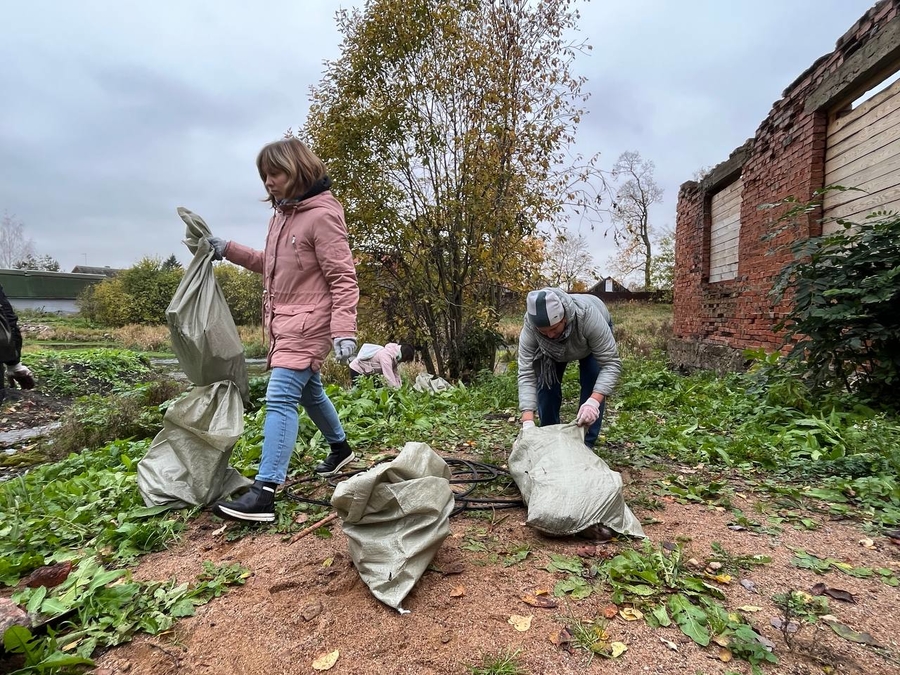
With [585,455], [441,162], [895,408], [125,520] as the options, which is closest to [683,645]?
[585,455]

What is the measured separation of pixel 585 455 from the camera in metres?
2.36

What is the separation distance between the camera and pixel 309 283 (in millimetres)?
2445

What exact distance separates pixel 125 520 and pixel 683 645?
239 centimetres

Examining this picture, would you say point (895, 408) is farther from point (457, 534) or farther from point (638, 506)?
point (457, 534)

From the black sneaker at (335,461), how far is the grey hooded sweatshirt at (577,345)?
1096mm

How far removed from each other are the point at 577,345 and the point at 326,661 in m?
2.04

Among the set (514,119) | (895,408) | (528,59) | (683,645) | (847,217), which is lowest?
(683,645)

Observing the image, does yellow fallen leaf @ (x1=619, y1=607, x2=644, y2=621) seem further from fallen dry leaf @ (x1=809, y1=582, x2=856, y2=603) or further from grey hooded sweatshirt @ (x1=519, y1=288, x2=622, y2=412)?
grey hooded sweatshirt @ (x1=519, y1=288, x2=622, y2=412)

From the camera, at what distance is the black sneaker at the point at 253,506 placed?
88.4 inches

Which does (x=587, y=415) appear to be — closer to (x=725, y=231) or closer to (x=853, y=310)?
(x=853, y=310)

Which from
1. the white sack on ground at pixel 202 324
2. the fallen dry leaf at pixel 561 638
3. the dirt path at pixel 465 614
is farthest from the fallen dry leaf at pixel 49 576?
the fallen dry leaf at pixel 561 638

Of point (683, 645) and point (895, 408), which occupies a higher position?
point (895, 408)

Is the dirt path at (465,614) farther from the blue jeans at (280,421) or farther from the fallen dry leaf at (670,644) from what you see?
the blue jeans at (280,421)

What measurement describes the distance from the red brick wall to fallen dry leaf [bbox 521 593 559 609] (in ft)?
13.8
